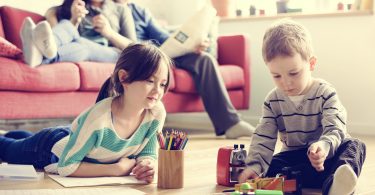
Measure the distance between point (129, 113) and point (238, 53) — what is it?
1985 mm

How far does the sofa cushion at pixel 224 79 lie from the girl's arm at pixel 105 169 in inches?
58.6

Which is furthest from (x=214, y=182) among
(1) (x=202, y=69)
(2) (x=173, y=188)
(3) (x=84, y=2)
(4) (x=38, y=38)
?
(3) (x=84, y=2)

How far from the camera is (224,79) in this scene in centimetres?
365

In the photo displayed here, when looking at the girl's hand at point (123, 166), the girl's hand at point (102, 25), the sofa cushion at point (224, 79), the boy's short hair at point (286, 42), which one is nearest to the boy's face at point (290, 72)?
the boy's short hair at point (286, 42)

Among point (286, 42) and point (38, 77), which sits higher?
point (286, 42)

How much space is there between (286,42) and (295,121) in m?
0.26

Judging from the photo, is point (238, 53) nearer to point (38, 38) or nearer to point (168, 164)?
point (38, 38)

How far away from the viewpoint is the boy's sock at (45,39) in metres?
2.79

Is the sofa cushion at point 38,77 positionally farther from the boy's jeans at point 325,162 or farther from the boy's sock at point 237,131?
the boy's jeans at point 325,162

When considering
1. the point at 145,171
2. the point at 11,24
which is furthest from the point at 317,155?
the point at 11,24

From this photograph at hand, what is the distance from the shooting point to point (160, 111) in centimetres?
202

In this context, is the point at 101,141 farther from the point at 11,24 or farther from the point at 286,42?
the point at 11,24

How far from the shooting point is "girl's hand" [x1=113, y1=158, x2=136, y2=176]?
195 cm

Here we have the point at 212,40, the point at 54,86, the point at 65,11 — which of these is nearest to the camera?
the point at 54,86
